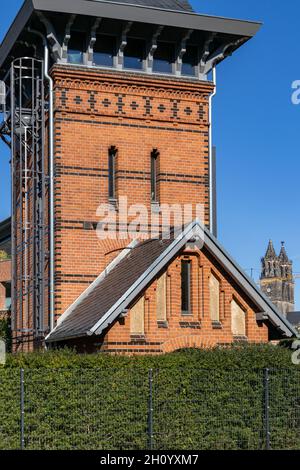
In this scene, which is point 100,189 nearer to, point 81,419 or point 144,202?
point 144,202

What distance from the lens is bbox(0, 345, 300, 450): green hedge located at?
18.5 m

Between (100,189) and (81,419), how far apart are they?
8.78 m

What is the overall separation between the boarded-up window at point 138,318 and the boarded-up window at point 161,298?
43 centimetres

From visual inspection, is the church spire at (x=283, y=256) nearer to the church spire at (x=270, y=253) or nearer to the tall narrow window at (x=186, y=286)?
the church spire at (x=270, y=253)

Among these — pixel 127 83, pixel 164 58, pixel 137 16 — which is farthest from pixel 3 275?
pixel 137 16

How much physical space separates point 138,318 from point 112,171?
562cm

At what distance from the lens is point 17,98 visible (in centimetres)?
2944

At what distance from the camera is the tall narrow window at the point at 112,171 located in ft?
85.9

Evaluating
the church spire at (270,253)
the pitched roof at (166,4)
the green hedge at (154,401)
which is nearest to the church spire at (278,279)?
the church spire at (270,253)

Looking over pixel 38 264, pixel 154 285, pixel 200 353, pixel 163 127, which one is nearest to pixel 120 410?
pixel 200 353

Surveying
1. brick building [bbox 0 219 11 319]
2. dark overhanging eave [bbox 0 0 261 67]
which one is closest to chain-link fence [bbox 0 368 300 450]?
dark overhanging eave [bbox 0 0 261 67]

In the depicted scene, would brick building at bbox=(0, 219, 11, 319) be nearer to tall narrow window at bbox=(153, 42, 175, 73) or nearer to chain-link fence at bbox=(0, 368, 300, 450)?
tall narrow window at bbox=(153, 42, 175, 73)

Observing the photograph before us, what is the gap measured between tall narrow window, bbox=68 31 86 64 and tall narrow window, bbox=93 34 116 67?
1.23 ft
